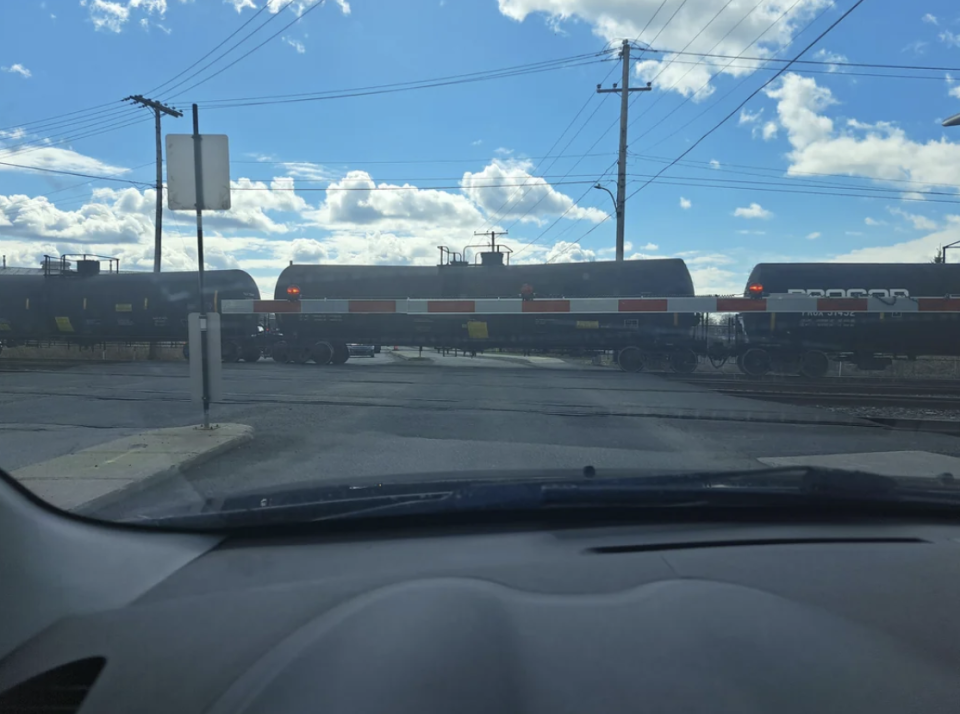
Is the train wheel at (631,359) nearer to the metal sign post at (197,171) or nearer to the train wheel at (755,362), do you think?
the train wheel at (755,362)

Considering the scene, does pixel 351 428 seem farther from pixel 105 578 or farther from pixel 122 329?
pixel 122 329

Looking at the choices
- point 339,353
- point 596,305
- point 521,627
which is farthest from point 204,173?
point 339,353

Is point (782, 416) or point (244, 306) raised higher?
point (244, 306)

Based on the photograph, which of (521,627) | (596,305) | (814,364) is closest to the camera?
(521,627)

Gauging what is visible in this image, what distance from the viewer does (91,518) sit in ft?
10.0

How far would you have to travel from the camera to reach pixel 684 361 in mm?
23000

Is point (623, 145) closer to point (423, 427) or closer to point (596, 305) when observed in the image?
point (596, 305)

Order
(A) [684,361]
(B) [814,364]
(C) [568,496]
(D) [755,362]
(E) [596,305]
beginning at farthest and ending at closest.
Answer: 1. (A) [684,361]
2. (E) [596,305]
3. (D) [755,362]
4. (B) [814,364]
5. (C) [568,496]

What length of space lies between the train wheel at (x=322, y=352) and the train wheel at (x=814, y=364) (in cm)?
1506

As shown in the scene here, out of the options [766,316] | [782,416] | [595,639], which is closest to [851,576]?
[595,639]

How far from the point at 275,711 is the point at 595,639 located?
875mm

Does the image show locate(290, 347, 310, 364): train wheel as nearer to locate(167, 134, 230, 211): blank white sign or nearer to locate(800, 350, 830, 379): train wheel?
locate(800, 350, 830, 379): train wheel

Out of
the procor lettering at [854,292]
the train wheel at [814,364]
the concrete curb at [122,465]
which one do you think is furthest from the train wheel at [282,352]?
the concrete curb at [122,465]

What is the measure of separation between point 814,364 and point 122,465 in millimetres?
19720
